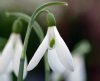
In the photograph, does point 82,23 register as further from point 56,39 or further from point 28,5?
point 56,39

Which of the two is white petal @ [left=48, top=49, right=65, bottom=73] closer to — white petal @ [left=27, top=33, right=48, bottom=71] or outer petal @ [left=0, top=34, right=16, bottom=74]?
white petal @ [left=27, top=33, right=48, bottom=71]

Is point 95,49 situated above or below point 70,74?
below

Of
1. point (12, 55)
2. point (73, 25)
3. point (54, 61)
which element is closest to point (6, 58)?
point (12, 55)

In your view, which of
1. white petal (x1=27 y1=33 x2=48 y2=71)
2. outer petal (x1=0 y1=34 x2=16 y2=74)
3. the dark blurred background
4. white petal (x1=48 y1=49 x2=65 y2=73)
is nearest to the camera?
white petal (x1=27 y1=33 x2=48 y2=71)

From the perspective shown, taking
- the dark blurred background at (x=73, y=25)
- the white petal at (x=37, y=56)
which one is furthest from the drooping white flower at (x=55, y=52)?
the dark blurred background at (x=73, y=25)

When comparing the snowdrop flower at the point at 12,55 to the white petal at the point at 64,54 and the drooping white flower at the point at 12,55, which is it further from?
the white petal at the point at 64,54

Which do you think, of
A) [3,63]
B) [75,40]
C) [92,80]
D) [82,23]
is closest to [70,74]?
[3,63]

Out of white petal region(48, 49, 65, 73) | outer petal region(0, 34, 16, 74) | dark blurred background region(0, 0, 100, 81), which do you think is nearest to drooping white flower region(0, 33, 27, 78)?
outer petal region(0, 34, 16, 74)

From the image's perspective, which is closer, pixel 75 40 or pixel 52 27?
pixel 52 27
